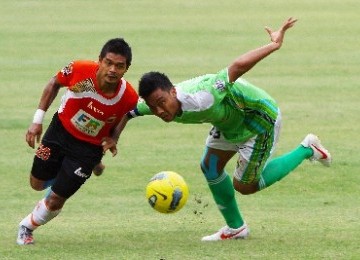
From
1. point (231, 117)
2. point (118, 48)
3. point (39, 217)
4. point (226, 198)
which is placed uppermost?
point (118, 48)

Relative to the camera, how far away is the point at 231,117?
11.4 m

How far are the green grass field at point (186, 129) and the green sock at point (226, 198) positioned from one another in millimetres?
260

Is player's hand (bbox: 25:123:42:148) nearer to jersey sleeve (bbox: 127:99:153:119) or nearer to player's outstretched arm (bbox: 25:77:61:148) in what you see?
player's outstretched arm (bbox: 25:77:61:148)

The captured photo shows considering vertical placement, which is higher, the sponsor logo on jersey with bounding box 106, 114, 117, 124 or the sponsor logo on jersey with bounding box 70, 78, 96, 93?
the sponsor logo on jersey with bounding box 70, 78, 96, 93

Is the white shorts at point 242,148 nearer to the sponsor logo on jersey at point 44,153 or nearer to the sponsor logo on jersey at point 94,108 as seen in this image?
the sponsor logo on jersey at point 94,108

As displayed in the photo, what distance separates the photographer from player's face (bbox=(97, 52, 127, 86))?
11.2m

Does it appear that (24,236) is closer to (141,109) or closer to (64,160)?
(64,160)

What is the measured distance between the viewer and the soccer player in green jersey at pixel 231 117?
1090 cm

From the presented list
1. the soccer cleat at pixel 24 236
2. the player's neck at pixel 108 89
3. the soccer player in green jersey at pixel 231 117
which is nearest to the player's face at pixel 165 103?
the soccer player in green jersey at pixel 231 117

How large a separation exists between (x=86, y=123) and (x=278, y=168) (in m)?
1.97

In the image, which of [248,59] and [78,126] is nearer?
[248,59]

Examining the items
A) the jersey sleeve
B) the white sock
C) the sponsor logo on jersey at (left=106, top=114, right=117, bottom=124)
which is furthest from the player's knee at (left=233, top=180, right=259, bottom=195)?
the white sock

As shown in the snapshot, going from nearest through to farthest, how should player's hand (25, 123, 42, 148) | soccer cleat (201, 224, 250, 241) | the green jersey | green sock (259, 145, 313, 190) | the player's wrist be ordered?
the green jersey, player's hand (25, 123, 42, 148), the player's wrist, soccer cleat (201, 224, 250, 241), green sock (259, 145, 313, 190)

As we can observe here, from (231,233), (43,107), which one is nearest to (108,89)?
(43,107)
